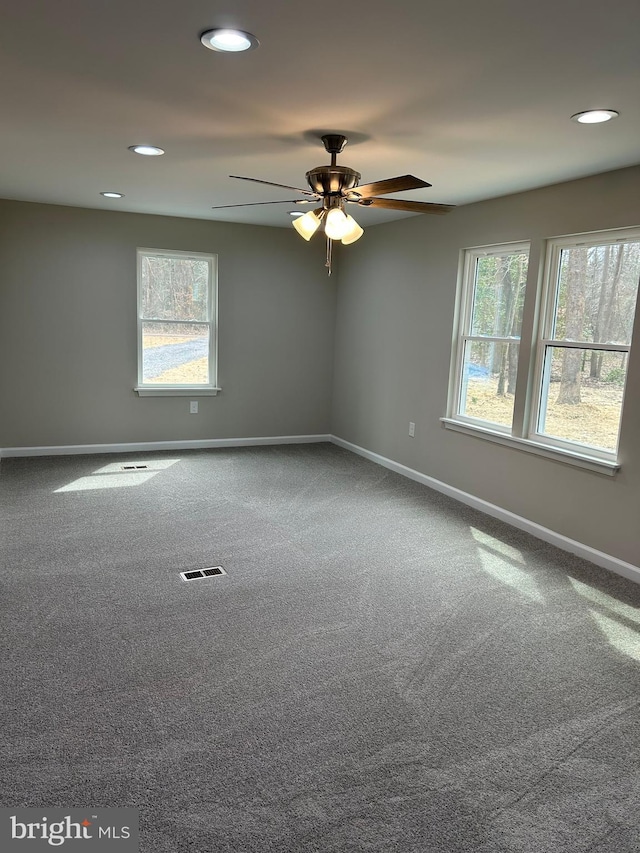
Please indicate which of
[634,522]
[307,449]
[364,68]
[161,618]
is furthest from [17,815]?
[307,449]

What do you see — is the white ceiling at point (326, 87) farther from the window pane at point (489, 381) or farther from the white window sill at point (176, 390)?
the white window sill at point (176, 390)

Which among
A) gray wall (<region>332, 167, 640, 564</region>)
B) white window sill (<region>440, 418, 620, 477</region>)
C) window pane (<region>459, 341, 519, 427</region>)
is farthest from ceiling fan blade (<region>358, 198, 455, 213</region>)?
white window sill (<region>440, 418, 620, 477</region>)

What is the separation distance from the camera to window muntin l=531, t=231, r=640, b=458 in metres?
3.76

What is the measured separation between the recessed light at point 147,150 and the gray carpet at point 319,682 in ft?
7.64

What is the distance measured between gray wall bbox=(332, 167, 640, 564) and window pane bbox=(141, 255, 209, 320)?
4.93ft

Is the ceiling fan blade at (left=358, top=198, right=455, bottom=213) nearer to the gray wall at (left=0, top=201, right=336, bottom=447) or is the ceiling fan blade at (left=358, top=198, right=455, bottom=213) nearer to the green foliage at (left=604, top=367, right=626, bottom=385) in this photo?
the green foliage at (left=604, top=367, right=626, bottom=385)

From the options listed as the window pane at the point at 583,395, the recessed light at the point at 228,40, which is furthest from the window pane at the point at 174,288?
the recessed light at the point at 228,40

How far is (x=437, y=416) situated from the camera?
532cm

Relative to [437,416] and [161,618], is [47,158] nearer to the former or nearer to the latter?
[161,618]

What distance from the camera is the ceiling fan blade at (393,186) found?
9.06 feet

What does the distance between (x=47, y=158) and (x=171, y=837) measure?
377cm

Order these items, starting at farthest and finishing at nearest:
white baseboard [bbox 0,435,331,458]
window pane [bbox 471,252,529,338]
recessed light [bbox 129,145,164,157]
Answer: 1. white baseboard [bbox 0,435,331,458]
2. window pane [bbox 471,252,529,338]
3. recessed light [bbox 129,145,164,157]

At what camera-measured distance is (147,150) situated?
3572 millimetres

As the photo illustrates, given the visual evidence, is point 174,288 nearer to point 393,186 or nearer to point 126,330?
point 126,330
